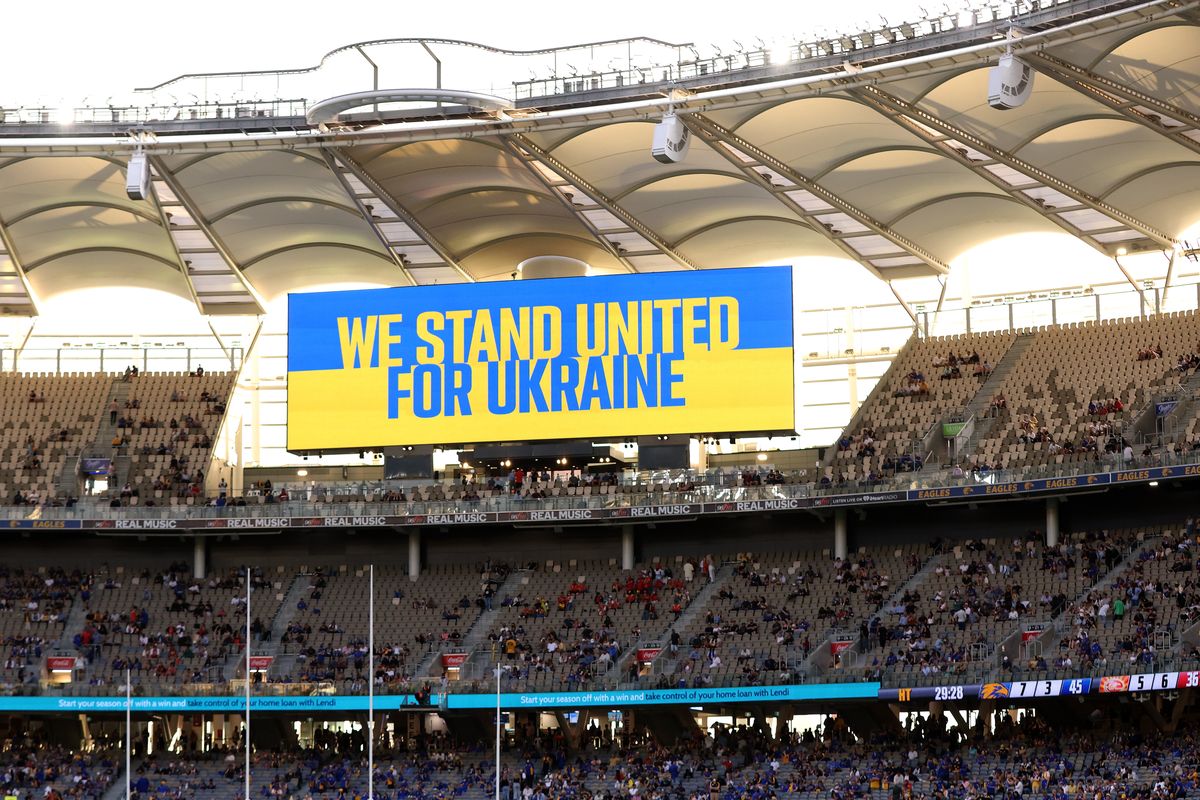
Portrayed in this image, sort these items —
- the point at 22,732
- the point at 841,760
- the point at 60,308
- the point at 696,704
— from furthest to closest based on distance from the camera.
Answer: the point at 60,308
the point at 22,732
the point at 696,704
the point at 841,760

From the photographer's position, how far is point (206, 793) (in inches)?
2058

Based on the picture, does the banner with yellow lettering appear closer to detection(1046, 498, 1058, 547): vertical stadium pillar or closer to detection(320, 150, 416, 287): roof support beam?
detection(320, 150, 416, 287): roof support beam

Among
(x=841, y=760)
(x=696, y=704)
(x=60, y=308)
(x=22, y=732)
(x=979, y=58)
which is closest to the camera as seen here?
(x=979, y=58)

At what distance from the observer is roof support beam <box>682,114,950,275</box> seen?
52.4 m

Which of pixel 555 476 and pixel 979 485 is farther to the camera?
pixel 555 476

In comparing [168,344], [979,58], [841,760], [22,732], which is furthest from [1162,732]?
[168,344]

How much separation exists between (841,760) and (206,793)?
18.2 m

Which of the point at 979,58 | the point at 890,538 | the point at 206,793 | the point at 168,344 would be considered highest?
the point at 979,58

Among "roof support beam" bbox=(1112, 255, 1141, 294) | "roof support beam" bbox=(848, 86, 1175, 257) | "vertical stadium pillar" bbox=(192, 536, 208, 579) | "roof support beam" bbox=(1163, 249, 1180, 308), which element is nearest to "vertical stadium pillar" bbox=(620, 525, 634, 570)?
"vertical stadium pillar" bbox=(192, 536, 208, 579)

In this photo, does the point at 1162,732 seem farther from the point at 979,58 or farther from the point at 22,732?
the point at 22,732

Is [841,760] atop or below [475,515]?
below

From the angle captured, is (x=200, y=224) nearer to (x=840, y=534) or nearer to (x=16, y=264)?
(x=16, y=264)

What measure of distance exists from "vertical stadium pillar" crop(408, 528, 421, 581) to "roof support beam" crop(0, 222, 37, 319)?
1633 centimetres

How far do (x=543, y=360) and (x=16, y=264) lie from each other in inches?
733
